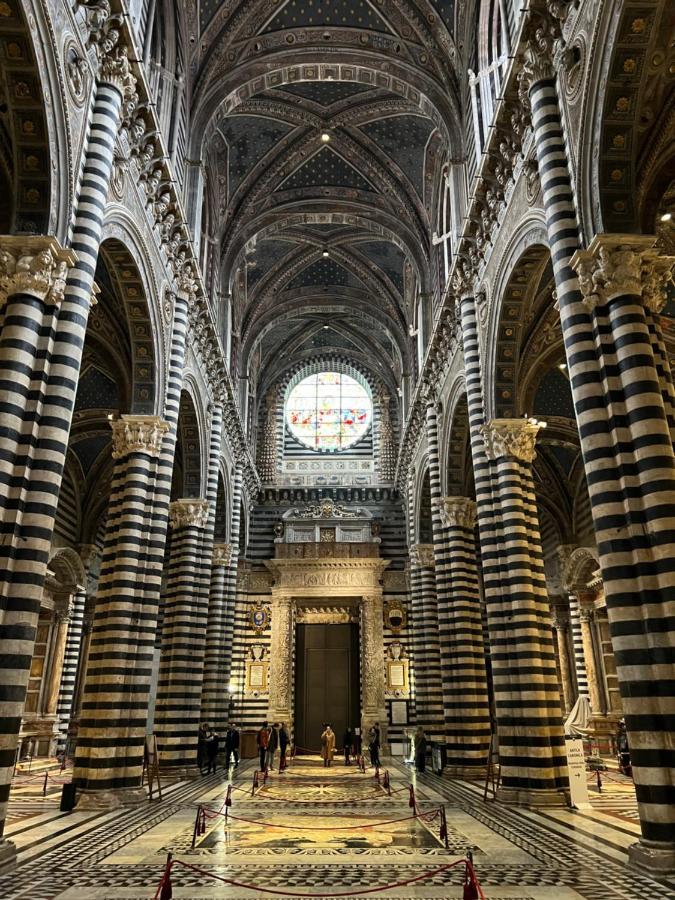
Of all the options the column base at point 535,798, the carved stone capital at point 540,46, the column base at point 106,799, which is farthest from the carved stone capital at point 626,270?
the column base at point 106,799

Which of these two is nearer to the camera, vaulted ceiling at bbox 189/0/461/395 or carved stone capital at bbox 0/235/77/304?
carved stone capital at bbox 0/235/77/304

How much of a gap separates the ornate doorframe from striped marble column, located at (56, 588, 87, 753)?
25.1 ft

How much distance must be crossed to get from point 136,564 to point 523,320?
9221mm

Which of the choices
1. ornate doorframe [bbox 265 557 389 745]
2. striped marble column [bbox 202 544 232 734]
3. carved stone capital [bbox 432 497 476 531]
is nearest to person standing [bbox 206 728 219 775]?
striped marble column [bbox 202 544 232 734]

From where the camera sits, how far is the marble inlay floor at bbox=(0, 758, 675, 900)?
21.3 feet

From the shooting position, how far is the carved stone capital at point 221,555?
23.5m

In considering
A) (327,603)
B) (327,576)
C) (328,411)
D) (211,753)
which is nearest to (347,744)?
(211,753)

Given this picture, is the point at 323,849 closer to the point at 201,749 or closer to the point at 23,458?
the point at 23,458

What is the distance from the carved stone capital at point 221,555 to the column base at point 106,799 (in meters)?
11.8

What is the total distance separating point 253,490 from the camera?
31516 mm

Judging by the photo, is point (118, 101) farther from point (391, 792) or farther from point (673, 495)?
point (391, 792)

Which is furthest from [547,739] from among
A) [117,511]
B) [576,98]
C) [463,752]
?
[576,98]

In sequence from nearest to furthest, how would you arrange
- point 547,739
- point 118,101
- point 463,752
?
point 118,101 → point 547,739 → point 463,752

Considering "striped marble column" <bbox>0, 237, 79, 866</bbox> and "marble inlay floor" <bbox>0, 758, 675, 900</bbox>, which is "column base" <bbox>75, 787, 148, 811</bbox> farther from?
"striped marble column" <bbox>0, 237, 79, 866</bbox>
